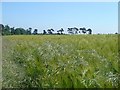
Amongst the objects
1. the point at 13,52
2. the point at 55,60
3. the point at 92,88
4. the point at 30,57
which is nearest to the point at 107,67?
the point at 92,88

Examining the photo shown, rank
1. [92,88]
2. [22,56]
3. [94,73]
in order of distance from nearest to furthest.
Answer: [92,88] < [94,73] < [22,56]

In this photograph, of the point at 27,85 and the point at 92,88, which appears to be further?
the point at 27,85

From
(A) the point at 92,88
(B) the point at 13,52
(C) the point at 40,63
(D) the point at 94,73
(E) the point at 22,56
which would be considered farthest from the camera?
(B) the point at 13,52

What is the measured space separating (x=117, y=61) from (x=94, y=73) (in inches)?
20.1

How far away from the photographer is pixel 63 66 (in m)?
3.91

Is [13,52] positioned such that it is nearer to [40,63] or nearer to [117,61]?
[40,63]

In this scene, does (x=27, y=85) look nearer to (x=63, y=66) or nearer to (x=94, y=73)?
(x=63, y=66)

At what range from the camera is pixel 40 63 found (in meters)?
4.41

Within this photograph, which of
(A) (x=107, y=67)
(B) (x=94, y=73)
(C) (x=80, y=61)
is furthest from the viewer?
(C) (x=80, y=61)

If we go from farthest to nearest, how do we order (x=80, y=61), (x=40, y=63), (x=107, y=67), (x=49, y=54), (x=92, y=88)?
(x=49, y=54), (x=40, y=63), (x=80, y=61), (x=107, y=67), (x=92, y=88)

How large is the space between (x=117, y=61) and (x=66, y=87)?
89cm

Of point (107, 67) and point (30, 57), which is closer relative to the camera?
point (107, 67)

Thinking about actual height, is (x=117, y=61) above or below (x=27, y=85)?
above

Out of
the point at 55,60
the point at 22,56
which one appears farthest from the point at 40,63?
the point at 22,56
